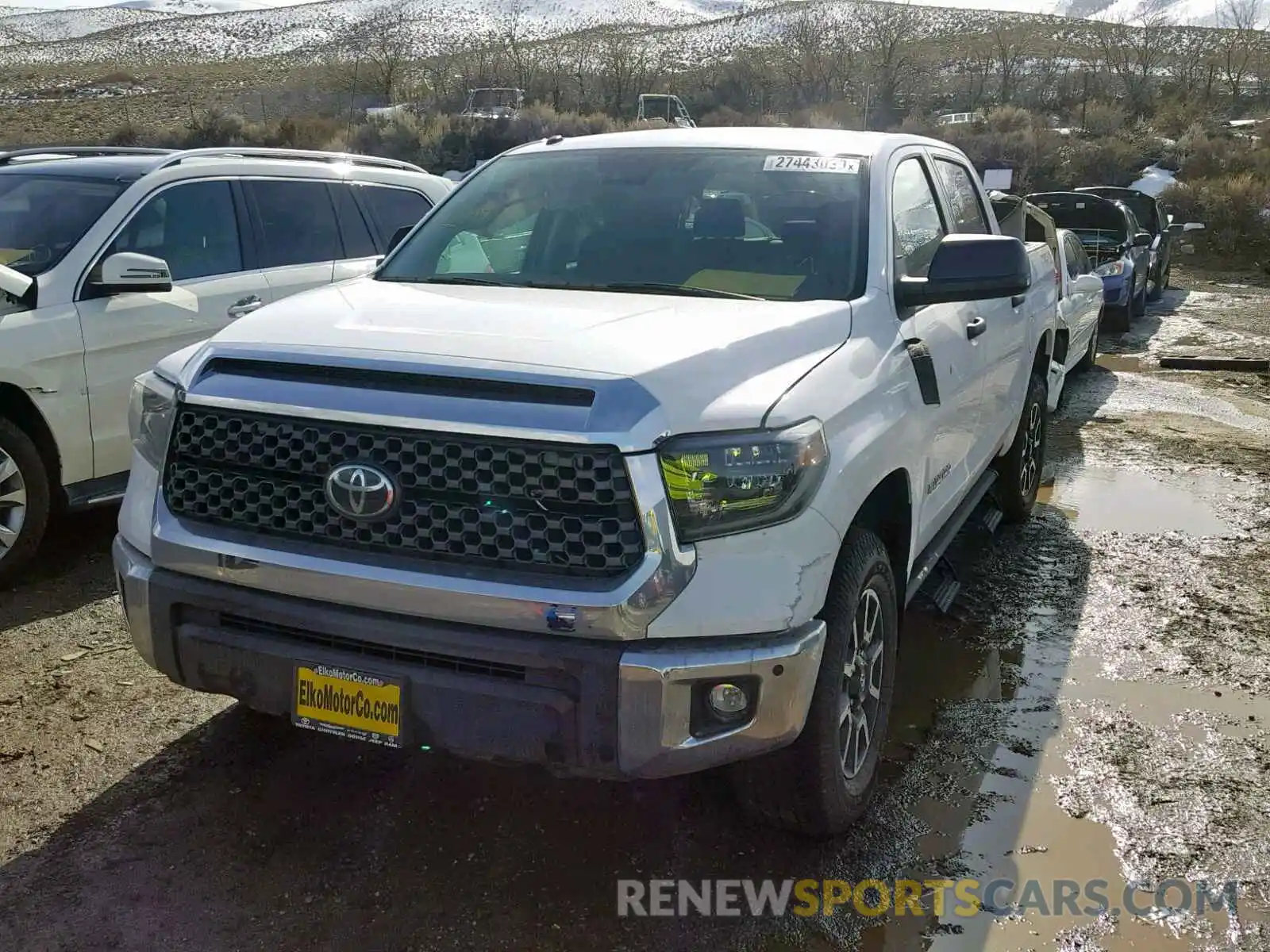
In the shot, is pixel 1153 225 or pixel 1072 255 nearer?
pixel 1072 255

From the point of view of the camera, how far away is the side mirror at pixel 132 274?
5.07 metres

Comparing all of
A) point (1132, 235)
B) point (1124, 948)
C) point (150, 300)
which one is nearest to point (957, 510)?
point (1124, 948)

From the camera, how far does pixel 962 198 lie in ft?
16.5

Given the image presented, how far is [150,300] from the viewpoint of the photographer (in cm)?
546

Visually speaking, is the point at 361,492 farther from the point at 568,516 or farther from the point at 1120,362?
the point at 1120,362

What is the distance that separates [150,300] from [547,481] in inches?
144

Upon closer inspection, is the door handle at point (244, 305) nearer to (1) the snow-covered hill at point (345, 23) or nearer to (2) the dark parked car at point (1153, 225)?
(2) the dark parked car at point (1153, 225)

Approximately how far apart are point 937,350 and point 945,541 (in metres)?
0.90

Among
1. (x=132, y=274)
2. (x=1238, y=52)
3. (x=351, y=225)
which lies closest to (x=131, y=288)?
(x=132, y=274)

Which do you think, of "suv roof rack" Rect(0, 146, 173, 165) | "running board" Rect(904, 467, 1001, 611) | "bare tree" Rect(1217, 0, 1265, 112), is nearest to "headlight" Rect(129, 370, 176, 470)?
"running board" Rect(904, 467, 1001, 611)

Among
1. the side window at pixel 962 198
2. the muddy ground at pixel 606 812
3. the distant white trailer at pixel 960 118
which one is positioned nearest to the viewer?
the muddy ground at pixel 606 812

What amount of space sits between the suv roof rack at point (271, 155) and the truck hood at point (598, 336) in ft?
9.24

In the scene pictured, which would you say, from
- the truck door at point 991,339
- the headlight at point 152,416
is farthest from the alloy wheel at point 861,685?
the headlight at point 152,416

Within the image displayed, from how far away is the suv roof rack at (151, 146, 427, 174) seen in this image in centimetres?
587
